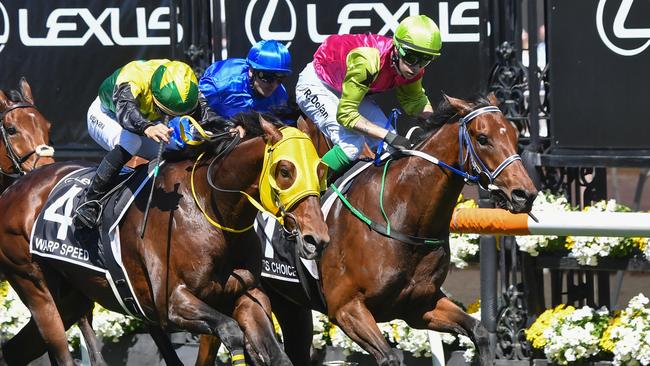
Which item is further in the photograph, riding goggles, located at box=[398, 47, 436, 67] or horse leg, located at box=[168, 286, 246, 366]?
riding goggles, located at box=[398, 47, 436, 67]

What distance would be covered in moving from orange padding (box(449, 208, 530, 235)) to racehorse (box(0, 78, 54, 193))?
2.44 m

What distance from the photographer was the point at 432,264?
6.73 metres

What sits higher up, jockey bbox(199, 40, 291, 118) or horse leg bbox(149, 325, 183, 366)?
jockey bbox(199, 40, 291, 118)

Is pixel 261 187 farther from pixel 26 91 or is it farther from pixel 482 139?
pixel 26 91

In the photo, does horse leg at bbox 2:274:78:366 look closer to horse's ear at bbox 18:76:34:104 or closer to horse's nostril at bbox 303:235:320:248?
horse's ear at bbox 18:76:34:104

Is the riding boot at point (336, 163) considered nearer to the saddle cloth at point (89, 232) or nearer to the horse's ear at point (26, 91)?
the saddle cloth at point (89, 232)

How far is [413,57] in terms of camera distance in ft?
22.6

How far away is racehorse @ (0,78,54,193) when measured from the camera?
8328mm

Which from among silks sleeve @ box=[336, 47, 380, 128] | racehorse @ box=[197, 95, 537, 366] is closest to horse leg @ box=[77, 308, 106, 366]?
racehorse @ box=[197, 95, 537, 366]

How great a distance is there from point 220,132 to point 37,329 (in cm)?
168

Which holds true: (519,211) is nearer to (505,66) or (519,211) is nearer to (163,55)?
(505,66)

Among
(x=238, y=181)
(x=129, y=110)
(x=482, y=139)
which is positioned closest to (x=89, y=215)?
(x=129, y=110)

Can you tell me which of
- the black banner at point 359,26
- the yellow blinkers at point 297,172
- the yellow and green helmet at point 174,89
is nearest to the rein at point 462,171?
the yellow blinkers at point 297,172

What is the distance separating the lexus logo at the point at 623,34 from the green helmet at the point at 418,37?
1.55 metres
